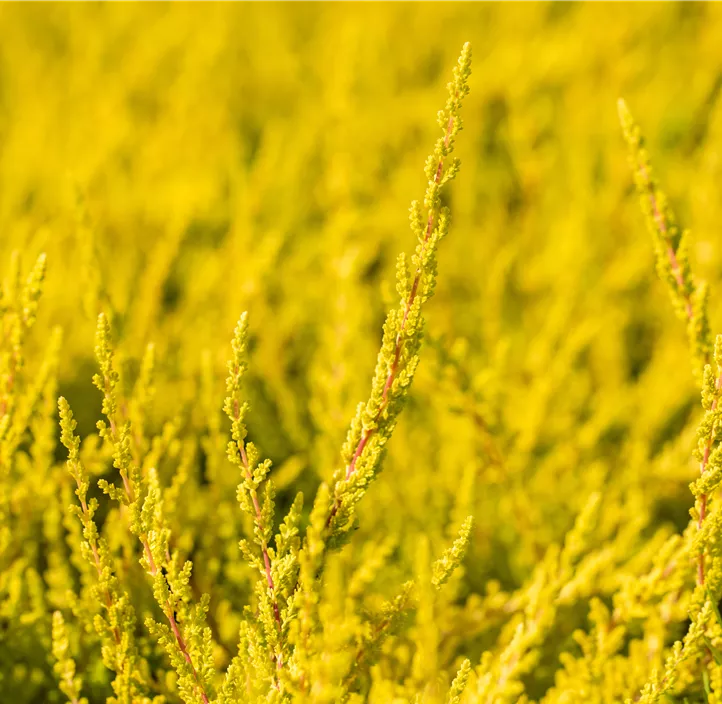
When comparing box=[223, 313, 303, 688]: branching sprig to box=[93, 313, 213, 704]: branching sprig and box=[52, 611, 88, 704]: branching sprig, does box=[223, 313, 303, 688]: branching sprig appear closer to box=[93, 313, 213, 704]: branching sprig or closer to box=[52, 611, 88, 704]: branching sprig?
box=[93, 313, 213, 704]: branching sprig

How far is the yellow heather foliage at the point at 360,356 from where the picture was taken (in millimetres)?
571

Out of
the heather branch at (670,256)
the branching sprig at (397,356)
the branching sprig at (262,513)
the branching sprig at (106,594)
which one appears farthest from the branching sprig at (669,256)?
the branching sprig at (106,594)

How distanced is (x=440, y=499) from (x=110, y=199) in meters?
1.02

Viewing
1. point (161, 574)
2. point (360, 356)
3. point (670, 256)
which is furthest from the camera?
point (360, 356)

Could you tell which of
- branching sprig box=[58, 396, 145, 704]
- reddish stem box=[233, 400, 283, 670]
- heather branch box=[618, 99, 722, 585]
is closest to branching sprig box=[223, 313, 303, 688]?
reddish stem box=[233, 400, 283, 670]

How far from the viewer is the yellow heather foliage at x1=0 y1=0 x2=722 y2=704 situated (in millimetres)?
571

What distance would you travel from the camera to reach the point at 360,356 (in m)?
1.18

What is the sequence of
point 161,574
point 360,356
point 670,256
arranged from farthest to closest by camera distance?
point 360,356, point 670,256, point 161,574

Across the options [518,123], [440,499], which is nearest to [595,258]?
[518,123]

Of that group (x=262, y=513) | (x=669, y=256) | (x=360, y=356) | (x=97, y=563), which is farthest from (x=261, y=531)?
(x=360, y=356)

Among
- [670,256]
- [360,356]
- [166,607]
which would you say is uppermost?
[360,356]

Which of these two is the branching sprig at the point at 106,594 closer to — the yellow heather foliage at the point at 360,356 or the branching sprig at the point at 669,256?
the yellow heather foliage at the point at 360,356

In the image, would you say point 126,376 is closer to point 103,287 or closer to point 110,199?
point 103,287

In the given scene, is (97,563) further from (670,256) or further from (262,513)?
(670,256)
